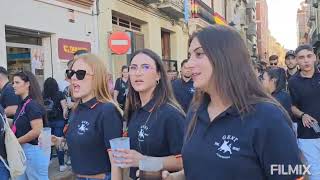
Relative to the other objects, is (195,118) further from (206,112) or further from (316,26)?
(316,26)

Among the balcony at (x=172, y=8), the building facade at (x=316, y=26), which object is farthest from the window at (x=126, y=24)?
the building facade at (x=316, y=26)

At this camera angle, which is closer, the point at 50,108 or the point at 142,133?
the point at 142,133

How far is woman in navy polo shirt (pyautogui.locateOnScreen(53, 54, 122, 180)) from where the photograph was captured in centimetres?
368

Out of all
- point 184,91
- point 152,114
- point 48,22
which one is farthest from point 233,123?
point 48,22

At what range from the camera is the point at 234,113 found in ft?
7.41

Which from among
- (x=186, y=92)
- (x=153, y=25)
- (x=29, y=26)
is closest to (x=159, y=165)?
(x=186, y=92)

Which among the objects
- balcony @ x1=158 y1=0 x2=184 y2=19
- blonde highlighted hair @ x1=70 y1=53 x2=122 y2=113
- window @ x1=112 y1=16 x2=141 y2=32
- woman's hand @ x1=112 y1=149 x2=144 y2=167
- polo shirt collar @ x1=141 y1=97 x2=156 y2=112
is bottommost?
A: woman's hand @ x1=112 y1=149 x2=144 y2=167

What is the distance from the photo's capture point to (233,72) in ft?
7.41

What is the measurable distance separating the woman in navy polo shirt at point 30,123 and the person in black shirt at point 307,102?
3.36 metres

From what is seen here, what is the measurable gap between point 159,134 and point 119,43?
12.0 m

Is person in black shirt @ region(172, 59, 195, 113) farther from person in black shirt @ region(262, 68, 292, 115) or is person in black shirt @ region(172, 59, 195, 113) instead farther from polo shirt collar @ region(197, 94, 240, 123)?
polo shirt collar @ region(197, 94, 240, 123)

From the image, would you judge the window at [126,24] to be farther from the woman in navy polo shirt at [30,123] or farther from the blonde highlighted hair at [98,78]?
the blonde highlighted hair at [98,78]

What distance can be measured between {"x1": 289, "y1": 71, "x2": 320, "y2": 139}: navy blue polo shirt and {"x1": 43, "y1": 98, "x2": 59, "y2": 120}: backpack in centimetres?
477

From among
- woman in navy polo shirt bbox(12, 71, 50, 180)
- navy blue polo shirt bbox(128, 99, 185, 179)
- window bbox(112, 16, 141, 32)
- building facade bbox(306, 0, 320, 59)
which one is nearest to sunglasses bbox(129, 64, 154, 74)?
navy blue polo shirt bbox(128, 99, 185, 179)
